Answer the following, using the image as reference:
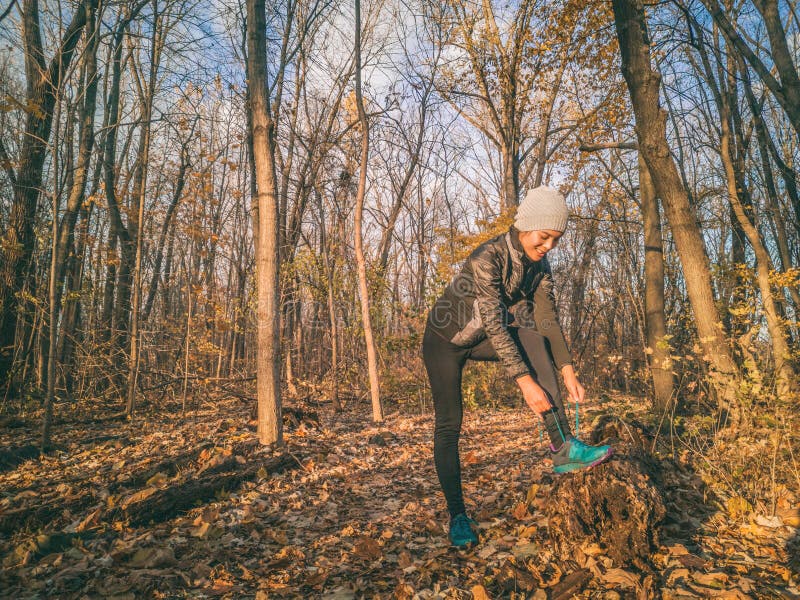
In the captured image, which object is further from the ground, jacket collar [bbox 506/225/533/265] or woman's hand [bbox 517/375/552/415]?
jacket collar [bbox 506/225/533/265]

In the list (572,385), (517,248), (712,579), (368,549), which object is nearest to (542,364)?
(572,385)

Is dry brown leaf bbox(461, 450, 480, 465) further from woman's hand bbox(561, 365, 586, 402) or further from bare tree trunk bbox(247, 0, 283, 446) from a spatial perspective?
woman's hand bbox(561, 365, 586, 402)

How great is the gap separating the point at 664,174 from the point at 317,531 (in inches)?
186

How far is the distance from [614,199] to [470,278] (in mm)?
13378

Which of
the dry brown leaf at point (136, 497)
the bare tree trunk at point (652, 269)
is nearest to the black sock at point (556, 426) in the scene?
the dry brown leaf at point (136, 497)

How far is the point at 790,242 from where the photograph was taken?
34.9 feet

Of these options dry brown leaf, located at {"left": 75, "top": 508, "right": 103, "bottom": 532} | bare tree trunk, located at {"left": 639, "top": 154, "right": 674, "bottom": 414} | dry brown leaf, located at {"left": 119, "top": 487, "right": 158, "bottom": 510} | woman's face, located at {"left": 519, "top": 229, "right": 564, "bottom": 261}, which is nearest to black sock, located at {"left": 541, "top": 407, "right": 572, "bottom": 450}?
woman's face, located at {"left": 519, "top": 229, "right": 564, "bottom": 261}

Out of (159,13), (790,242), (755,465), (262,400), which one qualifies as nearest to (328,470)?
(262,400)

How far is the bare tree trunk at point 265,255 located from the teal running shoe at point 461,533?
2.83 m

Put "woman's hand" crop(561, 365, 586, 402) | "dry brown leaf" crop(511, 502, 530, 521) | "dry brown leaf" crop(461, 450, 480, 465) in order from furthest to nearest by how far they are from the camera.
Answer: "dry brown leaf" crop(461, 450, 480, 465)
"dry brown leaf" crop(511, 502, 530, 521)
"woman's hand" crop(561, 365, 586, 402)

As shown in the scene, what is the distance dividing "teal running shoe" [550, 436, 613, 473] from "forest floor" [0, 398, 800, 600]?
1.62 ft

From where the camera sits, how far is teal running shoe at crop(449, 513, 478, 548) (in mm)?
2797

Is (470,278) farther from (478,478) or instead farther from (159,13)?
(159,13)

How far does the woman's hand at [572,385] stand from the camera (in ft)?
8.65
